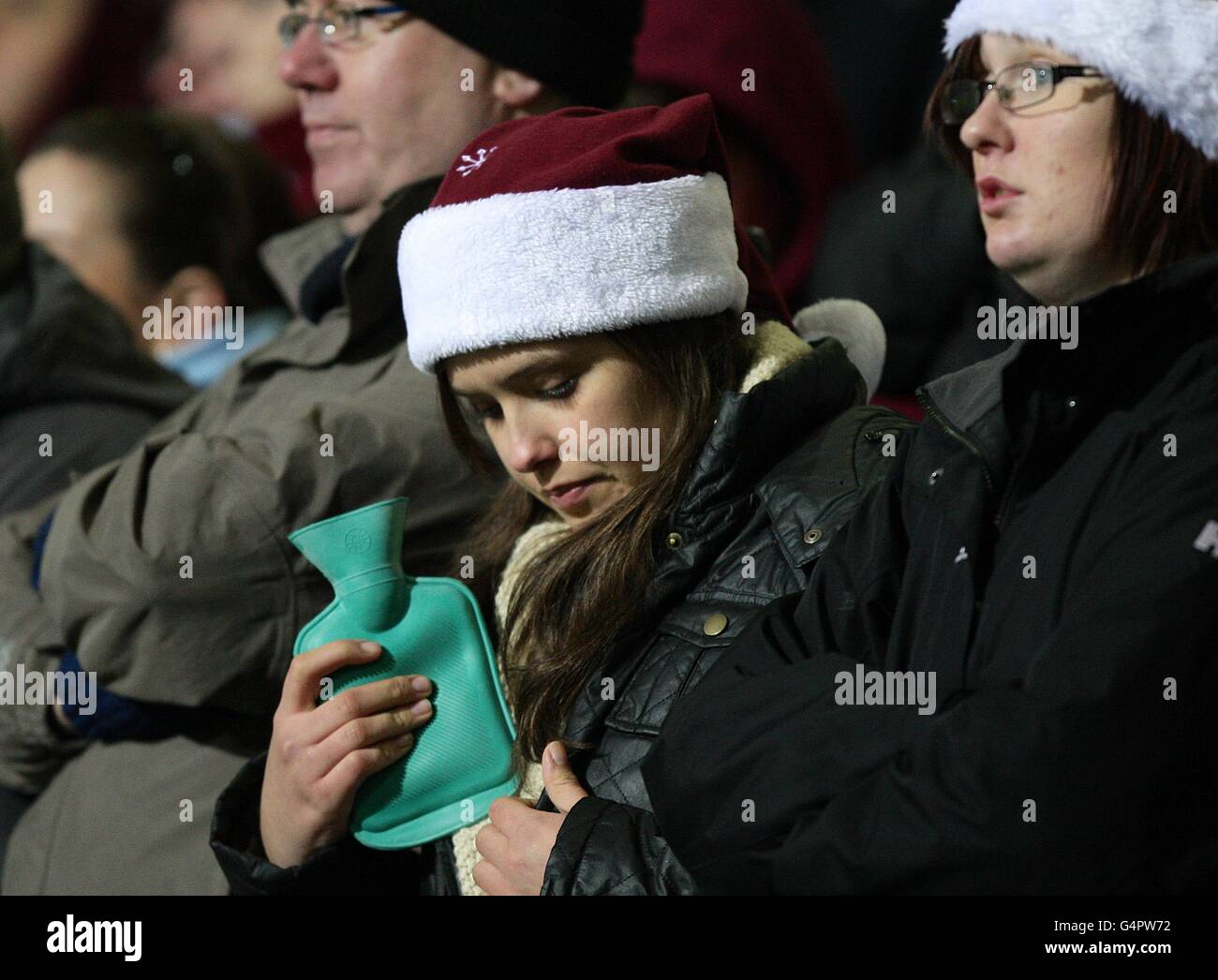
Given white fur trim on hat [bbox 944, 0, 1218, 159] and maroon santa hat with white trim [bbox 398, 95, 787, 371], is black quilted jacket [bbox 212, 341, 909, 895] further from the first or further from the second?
white fur trim on hat [bbox 944, 0, 1218, 159]

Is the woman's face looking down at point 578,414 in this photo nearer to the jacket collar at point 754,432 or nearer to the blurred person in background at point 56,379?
the jacket collar at point 754,432

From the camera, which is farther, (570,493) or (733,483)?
(570,493)

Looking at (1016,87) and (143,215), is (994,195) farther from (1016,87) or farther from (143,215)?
(143,215)

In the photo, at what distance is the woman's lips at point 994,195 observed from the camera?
1584mm

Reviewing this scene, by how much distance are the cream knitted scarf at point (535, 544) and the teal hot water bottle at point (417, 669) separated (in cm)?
3

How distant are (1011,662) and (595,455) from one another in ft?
2.35

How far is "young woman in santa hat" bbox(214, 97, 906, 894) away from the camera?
6.03ft

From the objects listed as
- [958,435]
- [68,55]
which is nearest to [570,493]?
[958,435]

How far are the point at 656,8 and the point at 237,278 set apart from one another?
1212 mm

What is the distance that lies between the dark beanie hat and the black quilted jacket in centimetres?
88

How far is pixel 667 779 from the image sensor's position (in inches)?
60.4

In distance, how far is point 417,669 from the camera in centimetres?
198

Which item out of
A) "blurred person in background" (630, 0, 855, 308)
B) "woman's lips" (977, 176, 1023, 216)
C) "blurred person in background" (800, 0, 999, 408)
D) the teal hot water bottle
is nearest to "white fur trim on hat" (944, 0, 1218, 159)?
"woman's lips" (977, 176, 1023, 216)

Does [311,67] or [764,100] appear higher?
[764,100]
